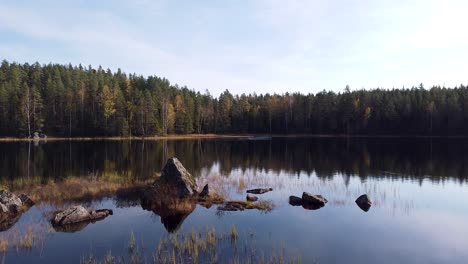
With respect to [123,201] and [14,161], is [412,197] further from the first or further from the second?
[14,161]

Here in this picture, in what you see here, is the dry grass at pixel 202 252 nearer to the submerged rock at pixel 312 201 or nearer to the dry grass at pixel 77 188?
the submerged rock at pixel 312 201

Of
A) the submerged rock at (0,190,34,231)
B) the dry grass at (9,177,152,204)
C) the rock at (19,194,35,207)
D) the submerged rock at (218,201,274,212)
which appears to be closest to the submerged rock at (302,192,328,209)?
the submerged rock at (218,201,274,212)

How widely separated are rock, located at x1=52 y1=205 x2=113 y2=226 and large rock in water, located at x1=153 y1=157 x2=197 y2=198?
6.04 metres

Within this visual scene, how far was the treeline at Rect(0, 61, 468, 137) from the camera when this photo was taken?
12688cm

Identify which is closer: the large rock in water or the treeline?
the large rock in water

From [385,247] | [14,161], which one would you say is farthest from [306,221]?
[14,161]

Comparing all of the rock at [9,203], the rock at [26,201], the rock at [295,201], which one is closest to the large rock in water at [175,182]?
the rock at [295,201]

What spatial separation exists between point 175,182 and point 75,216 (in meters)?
8.82

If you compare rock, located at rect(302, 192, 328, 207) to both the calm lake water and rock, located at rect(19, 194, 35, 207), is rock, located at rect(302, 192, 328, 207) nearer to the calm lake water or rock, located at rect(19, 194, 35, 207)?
the calm lake water

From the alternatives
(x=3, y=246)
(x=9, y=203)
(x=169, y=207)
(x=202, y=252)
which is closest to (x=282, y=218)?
(x=169, y=207)

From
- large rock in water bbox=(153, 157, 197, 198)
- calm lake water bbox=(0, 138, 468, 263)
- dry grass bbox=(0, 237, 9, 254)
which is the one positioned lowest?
calm lake water bbox=(0, 138, 468, 263)

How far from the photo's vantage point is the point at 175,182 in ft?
96.7

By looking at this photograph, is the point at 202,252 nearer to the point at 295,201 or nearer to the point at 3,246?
the point at 3,246

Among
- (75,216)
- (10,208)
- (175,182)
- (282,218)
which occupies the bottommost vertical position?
(282,218)
